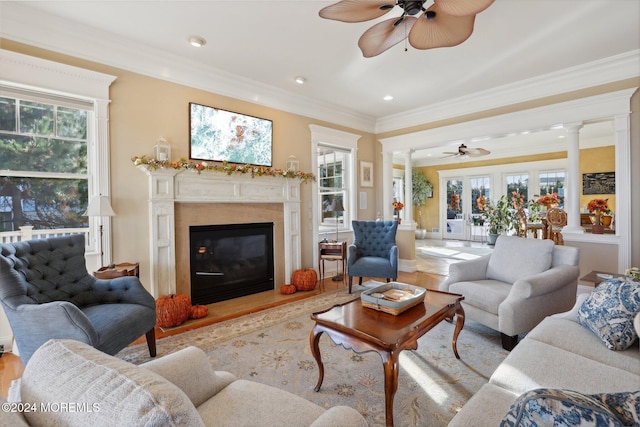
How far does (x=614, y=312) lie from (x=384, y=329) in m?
1.25

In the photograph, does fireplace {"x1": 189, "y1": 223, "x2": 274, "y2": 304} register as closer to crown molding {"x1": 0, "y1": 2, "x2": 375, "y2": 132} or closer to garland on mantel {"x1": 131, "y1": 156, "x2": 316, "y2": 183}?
garland on mantel {"x1": 131, "y1": 156, "x2": 316, "y2": 183}

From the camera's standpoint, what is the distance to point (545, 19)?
269cm

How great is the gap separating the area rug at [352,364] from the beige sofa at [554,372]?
541 millimetres

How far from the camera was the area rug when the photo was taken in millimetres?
1825

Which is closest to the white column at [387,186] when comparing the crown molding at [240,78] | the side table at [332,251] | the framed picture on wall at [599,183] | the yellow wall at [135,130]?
the crown molding at [240,78]

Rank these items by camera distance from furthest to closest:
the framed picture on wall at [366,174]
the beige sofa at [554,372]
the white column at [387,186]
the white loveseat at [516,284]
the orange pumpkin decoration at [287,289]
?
1. the white column at [387,186]
2. the framed picture on wall at [366,174]
3. the orange pumpkin decoration at [287,289]
4. the white loveseat at [516,284]
5. the beige sofa at [554,372]

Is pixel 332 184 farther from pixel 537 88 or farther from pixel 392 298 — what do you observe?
pixel 392 298

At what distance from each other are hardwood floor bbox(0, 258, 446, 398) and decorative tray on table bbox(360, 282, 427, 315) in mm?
1752

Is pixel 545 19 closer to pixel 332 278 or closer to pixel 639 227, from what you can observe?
pixel 639 227

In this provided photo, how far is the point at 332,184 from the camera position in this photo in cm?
533

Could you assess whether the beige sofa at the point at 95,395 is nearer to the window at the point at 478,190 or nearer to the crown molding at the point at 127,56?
the crown molding at the point at 127,56

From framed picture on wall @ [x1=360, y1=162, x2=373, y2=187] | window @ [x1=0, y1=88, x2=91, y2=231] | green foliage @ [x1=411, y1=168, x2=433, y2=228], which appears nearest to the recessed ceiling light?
window @ [x1=0, y1=88, x2=91, y2=231]

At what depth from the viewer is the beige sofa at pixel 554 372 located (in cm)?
113

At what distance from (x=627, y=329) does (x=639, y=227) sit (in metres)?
2.83
